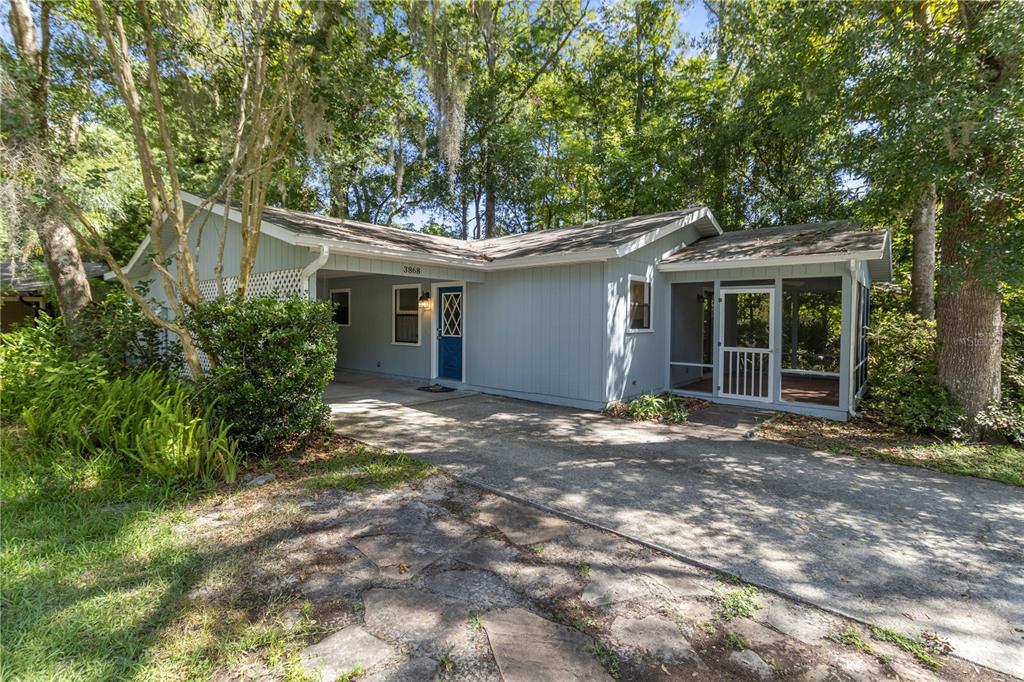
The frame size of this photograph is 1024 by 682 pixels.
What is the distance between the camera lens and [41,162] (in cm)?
500

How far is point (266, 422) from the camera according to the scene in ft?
16.2

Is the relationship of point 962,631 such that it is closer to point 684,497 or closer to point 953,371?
point 684,497

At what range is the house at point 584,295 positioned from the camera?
7.41m

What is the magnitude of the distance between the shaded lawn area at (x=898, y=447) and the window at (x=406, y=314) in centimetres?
708

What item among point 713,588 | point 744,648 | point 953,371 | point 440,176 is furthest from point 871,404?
point 440,176

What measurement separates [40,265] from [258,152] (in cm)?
1108

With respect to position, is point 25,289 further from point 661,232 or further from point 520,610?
point 520,610

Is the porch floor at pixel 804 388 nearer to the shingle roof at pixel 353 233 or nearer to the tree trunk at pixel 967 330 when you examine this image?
the tree trunk at pixel 967 330

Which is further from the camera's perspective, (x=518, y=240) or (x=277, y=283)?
(x=518, y=240)

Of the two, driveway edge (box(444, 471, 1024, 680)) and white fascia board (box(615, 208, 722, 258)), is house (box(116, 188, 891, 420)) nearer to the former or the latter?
white fascia board (box(615, 208, 722, 258))

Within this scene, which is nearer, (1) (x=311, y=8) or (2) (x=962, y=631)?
(2) (x=962, y=631)

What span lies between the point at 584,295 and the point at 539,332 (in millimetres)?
1128

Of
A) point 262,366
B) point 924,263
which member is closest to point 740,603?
point 262,366

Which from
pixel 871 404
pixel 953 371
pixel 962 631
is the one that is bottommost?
pixel 962 631
